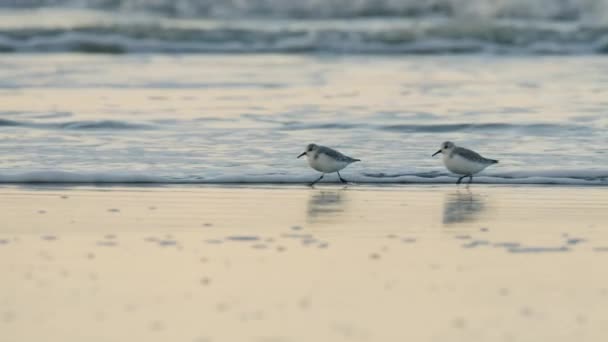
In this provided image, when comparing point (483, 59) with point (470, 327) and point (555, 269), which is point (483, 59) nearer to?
point (555, 269)

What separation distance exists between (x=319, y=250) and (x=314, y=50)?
1290 centimetres

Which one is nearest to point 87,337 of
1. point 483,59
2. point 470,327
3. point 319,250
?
point 470,327

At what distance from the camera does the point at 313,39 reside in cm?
1980

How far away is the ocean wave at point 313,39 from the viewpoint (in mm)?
19281

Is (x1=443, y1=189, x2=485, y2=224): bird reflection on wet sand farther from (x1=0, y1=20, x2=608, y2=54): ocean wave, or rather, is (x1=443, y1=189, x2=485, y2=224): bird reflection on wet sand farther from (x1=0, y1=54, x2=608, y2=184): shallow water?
(x1=0, y1=20, x2=608, y2=54): ocean wave

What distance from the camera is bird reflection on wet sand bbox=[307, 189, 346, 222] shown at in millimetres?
7735

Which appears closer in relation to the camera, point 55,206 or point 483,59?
point 55,206

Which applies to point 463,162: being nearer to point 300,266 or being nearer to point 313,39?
point 300,266

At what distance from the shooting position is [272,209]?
26.1 ft

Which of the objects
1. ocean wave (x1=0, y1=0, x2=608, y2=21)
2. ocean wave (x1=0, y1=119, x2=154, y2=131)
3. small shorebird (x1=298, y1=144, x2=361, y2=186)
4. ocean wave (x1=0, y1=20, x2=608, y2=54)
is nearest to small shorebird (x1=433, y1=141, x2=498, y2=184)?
small shorebird (x1=298, y1=144, x2=361, y2=186)

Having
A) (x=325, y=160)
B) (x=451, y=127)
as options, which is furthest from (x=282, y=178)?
(x=451, y=127)

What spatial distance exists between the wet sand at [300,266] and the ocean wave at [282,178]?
1.28 feet

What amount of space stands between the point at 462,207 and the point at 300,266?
224 centimetres

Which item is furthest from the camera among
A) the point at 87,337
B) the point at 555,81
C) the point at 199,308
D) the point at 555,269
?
the point at 555,81
